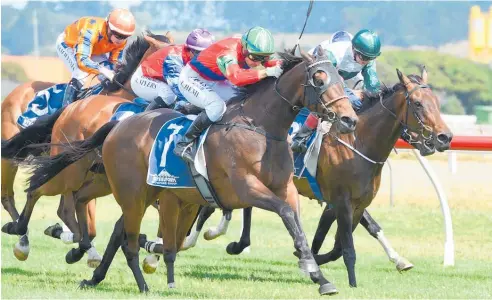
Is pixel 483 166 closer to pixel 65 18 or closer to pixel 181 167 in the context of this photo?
pixel 181 167

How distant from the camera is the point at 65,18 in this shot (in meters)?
91.4

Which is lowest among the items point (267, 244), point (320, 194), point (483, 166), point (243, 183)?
point (483, 166)

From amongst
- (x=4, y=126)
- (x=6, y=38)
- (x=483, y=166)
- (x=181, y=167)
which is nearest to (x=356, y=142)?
(x=181, y=167)

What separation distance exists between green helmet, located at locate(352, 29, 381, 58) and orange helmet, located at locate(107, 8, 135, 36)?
2.26 meters

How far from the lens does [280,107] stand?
284 inches

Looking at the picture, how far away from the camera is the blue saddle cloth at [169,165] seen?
7.59 meters

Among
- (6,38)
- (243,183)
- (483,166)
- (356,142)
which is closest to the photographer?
(243,183)

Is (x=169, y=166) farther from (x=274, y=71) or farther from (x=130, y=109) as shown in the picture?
(x=130, y=109)

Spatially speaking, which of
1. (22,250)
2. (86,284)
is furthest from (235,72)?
(22,250)

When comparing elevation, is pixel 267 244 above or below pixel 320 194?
below

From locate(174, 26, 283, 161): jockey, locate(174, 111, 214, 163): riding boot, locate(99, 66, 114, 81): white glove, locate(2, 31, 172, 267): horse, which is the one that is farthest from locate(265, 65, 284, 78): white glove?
locate(99, 66, 114, 81): white glove

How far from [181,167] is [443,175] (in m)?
11.8

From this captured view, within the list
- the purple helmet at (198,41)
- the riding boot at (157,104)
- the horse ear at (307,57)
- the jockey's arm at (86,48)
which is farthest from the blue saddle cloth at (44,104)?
the horse ear at (307,57)

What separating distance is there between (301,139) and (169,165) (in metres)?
1.27
